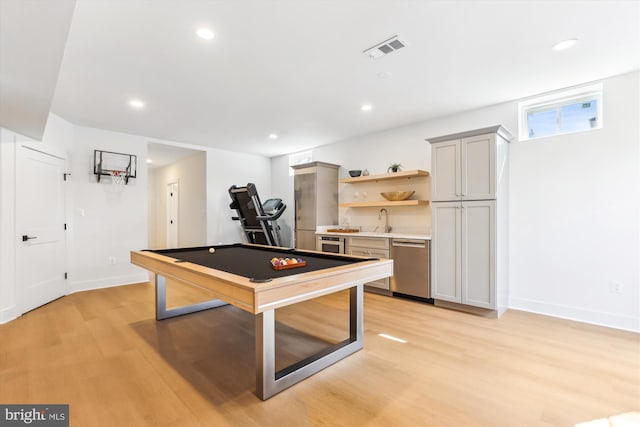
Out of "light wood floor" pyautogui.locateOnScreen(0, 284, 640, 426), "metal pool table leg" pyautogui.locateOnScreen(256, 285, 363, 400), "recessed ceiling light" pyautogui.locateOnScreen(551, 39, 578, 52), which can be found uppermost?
"recessed ceiling light" pyautogui.locateOnScreen(551, 39, 578, 52)

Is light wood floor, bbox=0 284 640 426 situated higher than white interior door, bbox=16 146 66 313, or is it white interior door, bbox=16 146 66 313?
white interior door, bbox=16 146 66 313

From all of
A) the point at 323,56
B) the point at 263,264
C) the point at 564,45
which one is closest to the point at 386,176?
the point at 323,56

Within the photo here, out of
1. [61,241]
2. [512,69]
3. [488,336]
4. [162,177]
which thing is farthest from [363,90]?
[162,177]

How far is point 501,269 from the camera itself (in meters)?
3.59

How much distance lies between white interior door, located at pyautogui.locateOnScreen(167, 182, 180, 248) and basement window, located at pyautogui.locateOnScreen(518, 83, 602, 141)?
738 centimetres

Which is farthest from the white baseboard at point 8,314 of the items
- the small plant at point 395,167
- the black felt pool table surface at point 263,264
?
the small plant at point 395,167

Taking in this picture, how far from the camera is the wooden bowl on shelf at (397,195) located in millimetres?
4641

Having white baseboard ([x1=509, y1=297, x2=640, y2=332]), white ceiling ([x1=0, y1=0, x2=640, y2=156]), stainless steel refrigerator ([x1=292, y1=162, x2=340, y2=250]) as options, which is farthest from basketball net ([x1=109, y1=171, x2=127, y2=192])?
white baseboard ([x1=509, y1=297, x2=640, y2=332])

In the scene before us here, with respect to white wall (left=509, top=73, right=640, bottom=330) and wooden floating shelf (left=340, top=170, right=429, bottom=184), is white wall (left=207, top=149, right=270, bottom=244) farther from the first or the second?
white wall (left=509, top=73, right=640, bottom=330)

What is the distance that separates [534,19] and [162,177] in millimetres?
8829

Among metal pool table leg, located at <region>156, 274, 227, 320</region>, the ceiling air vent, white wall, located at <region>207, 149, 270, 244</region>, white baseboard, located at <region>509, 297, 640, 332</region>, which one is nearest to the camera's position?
the ceiling air vent

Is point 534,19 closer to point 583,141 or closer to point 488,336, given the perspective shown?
point 583,141

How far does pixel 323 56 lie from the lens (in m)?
2.75

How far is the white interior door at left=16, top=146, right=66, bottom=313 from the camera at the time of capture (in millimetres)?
3652
